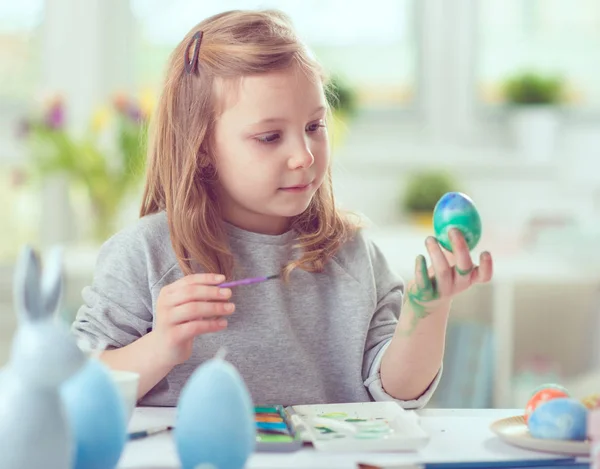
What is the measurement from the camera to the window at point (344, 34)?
3.21 meters

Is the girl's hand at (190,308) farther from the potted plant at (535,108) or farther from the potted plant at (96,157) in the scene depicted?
the potted plant at (535,108)

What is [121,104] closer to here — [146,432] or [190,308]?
[190,308]

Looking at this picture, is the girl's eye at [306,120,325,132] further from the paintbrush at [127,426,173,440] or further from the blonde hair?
the paintbrush at [127,426,173,440]

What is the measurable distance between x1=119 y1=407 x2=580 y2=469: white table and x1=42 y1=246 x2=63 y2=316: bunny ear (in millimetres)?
214

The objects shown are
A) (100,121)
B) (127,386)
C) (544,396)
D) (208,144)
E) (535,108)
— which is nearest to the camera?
(127,386)

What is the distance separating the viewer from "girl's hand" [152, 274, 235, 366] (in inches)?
41.9

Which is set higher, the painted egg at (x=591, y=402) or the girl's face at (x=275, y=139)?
the girl's face at (x=275, y=139)

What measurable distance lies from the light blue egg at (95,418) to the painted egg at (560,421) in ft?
1.38

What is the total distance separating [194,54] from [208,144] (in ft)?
0.43

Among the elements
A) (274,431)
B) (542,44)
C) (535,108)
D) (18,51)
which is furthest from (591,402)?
(18,51)

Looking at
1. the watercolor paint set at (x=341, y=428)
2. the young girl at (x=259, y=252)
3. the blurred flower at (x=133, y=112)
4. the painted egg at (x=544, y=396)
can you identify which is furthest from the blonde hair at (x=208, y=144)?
the blurred flower at (x=133, y=112)

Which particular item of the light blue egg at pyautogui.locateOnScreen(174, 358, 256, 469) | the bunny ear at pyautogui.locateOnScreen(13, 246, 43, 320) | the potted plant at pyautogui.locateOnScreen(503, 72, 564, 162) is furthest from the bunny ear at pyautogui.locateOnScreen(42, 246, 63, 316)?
the potted plant at pyautogui.locateOnScreen(503, 72, 564, 162)

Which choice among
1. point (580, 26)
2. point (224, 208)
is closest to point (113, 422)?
point (224, 208)

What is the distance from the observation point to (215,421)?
2.49ft
